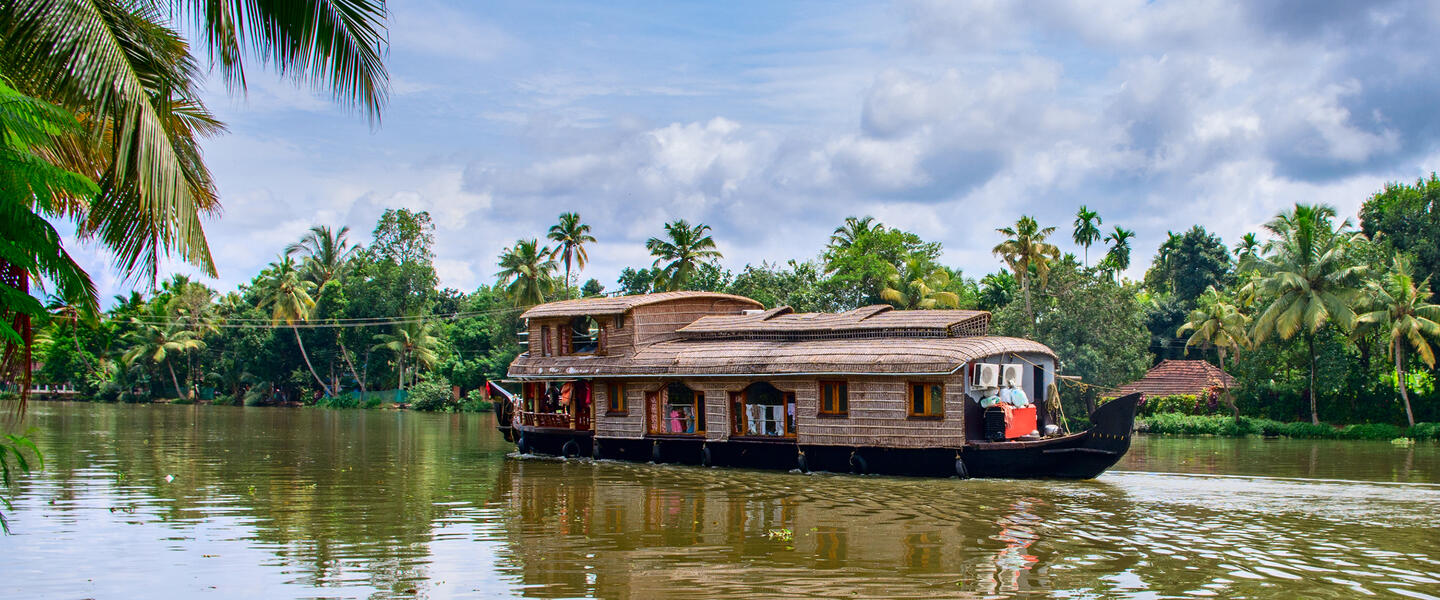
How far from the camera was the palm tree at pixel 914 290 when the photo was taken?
36.7 m

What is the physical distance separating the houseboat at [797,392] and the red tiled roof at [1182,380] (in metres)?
17.8

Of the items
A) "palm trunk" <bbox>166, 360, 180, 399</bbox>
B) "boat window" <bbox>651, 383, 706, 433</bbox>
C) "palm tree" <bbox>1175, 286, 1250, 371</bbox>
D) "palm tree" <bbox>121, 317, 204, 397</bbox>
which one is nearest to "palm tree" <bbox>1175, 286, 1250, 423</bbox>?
"palm tree" <bbox>1175, 286, 1250, 371</bbox>

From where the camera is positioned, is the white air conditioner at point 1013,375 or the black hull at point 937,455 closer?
the black hull at point 937,455

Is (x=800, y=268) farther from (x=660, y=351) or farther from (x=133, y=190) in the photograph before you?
(x=133, y=190)

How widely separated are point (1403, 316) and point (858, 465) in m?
18.9

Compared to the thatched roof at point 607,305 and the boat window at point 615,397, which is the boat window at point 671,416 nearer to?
the boat window at point 615,397

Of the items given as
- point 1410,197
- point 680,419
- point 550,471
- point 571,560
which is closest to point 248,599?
point 571,560

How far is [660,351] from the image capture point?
68.2ft

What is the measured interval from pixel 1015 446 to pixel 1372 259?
2013cm

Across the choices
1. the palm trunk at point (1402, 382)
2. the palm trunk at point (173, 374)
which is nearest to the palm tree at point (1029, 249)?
the palm trunk at point (1402, 382)

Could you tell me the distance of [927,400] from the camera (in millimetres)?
17422

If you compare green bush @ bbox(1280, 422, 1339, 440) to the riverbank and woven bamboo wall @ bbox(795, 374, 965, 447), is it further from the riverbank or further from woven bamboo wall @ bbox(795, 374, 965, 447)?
woven bamboo wall @ bbox(795, 374, 965, 447)

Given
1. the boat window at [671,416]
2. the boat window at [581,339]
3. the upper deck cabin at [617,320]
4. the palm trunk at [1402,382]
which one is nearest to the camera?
the boat window at [671,416]

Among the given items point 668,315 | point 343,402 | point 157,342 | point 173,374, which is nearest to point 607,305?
point 668,315
